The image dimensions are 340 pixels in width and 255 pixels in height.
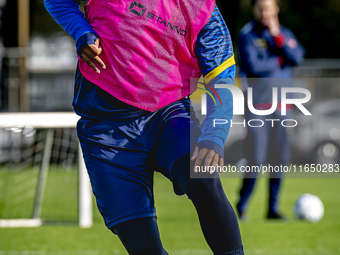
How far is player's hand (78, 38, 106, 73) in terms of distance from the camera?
207cm

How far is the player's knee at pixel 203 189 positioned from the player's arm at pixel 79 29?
588 millimetres

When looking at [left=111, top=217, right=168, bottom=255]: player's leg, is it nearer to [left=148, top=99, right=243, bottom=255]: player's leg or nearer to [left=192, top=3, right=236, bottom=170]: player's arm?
[left=148, top=99, right=243, bottom=255]: player's leg

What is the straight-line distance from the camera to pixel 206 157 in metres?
1.96

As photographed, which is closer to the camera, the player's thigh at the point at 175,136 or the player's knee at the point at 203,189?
the player's knee at the point at 203,189

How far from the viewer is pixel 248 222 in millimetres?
5551

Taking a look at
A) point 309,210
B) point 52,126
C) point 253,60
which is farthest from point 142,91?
point 309,210

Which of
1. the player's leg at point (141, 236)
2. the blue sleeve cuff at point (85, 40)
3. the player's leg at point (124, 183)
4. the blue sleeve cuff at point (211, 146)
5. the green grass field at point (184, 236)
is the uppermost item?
the blue sleeve cuff at point (85, 40)

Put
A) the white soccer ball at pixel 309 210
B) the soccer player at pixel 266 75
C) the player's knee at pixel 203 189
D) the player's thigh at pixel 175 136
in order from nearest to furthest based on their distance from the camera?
the player's knee at pixel 203 189
the player's thigh at pixel 175 136
the soccer player at pixel 266 75
the white soccer ball at pixel 309 210

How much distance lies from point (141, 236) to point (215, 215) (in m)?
0.34

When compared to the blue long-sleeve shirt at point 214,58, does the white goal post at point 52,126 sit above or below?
below

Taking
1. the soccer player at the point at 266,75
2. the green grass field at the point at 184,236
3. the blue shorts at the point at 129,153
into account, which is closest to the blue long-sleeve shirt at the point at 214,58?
the blue shorts at the point at 129,153

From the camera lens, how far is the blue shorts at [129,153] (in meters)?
2.11

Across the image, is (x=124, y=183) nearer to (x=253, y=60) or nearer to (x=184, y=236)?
(x=184, y=236)

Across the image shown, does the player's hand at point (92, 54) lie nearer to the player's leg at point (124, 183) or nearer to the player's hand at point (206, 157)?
the player's leg at point (124, 183)
